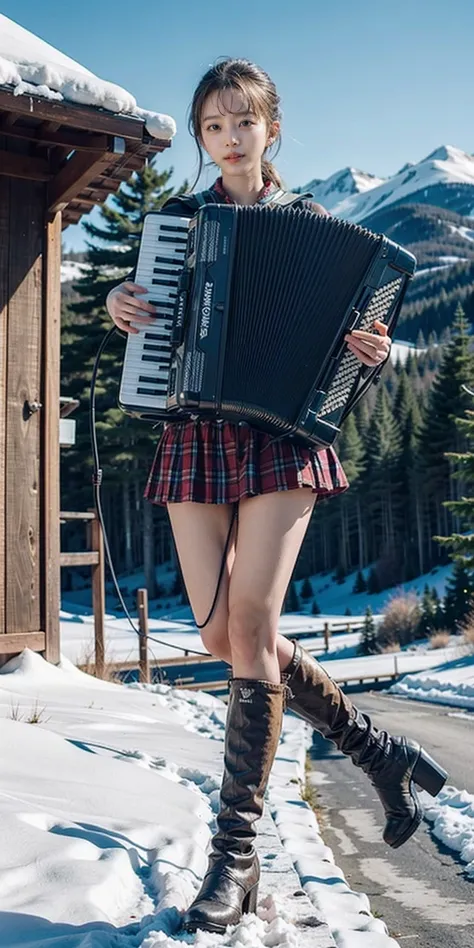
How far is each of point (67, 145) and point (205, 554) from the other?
14.5 feet

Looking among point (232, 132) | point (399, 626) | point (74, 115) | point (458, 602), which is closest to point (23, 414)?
point (74, 115)

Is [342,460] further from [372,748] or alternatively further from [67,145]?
[372,748]

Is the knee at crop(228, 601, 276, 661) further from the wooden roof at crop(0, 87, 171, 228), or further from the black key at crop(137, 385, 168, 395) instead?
the wooden roof at crop(0, 87, 171, 228)

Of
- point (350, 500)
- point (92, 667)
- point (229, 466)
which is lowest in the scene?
point (92, 667)

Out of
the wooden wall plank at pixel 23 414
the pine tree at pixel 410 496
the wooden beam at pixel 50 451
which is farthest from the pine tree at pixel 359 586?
the wooden wall plank at pixel 23 414

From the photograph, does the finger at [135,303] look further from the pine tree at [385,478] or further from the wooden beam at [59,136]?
the pine tree at [385,478]

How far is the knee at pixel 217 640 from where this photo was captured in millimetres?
2551

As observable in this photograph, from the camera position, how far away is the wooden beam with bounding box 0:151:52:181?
645cm

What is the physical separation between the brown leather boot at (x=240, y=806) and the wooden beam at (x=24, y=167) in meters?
5.09

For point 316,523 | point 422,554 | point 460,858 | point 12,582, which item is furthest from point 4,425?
point 316,523

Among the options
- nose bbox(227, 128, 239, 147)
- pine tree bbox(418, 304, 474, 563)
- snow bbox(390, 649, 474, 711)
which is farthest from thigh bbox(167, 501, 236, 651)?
pine tree bbox(418, 304, 474, 563)

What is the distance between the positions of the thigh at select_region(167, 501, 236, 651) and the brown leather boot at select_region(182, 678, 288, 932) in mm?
214

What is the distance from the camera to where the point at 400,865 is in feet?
12.0

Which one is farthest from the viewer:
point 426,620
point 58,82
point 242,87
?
point 426,620
